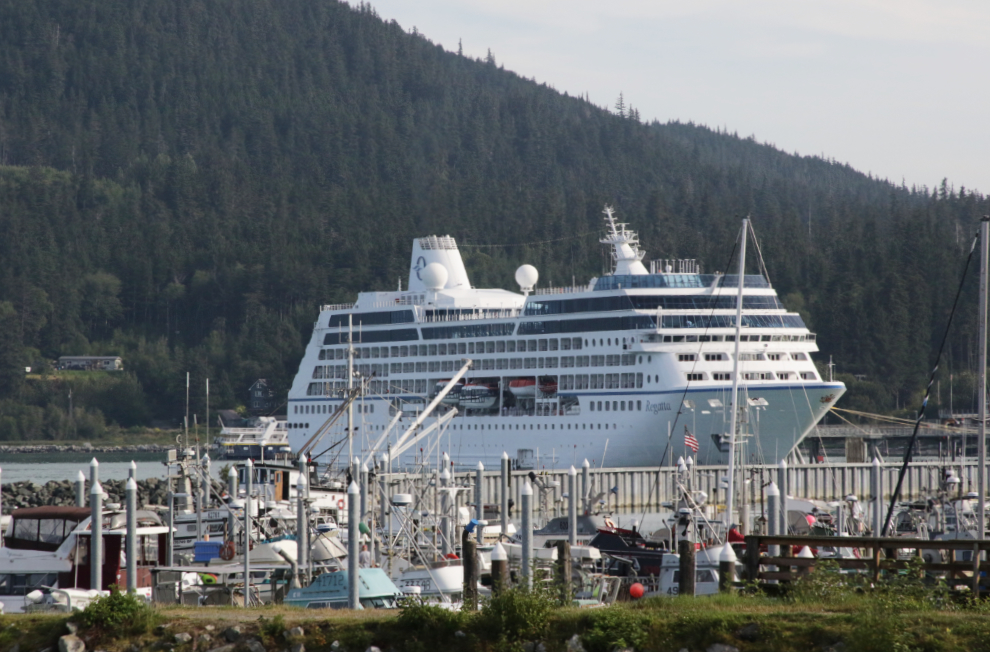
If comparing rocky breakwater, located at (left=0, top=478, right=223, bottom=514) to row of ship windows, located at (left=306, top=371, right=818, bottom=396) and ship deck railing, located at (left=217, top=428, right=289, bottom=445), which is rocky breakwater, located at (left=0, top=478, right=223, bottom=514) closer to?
row of ship windows, located at (left=306, top=371, right=818, bottom=396)

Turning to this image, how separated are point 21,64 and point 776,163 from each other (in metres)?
105

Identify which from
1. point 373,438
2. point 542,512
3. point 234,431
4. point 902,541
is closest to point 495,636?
point 902,541

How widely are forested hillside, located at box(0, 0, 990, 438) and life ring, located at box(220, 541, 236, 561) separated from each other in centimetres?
7916

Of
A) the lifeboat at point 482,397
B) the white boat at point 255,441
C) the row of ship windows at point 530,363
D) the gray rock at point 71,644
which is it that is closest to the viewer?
the gray rock at point 71,644

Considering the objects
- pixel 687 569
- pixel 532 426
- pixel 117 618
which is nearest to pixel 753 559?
pixel 687 569

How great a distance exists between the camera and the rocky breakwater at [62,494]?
49.6 meters

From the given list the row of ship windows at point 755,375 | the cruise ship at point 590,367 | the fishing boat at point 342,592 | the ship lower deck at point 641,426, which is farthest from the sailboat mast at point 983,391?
the row of ship windows at point 755,375

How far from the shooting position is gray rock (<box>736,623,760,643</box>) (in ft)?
50.5

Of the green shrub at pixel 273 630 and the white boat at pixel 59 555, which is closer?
the green shrub at pixel 273 630

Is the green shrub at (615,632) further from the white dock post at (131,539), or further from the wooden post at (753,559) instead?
the white dock post at (131,539)

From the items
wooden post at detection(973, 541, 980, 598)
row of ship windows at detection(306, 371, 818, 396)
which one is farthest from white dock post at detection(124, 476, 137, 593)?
row of ship windows at detection(306, 371, 818, 396)

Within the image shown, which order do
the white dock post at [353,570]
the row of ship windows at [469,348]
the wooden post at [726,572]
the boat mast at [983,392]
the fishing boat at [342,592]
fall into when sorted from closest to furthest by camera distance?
the wooden post at [726,572] → the white dock post at [353,570] → the fishing boat at [342,592] → the boat mast at [983,392] → the row of ship windows at [469,348]

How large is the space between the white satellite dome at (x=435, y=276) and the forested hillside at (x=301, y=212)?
4475 centimetres

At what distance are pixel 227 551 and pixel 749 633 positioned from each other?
613 inches
